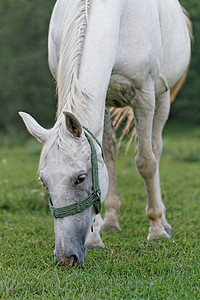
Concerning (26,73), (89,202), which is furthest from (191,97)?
(89,202)

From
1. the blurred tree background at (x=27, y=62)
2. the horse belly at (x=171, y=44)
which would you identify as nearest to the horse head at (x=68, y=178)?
the horse belly at (x=171, y=44)

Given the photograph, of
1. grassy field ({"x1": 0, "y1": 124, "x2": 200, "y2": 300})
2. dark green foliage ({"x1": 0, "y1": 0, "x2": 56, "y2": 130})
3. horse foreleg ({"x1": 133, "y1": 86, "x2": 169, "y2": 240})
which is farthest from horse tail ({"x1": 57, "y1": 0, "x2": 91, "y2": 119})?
dark green foliage ({"x1": 0, "y1": 0, "x2": 56, "y2": 130})

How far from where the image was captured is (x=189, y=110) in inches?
958

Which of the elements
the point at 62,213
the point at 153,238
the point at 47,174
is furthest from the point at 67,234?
the point at 153,238

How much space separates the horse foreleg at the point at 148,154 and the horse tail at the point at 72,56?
0.82 m

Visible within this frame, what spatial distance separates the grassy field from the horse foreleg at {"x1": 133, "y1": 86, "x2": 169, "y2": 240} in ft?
0.54

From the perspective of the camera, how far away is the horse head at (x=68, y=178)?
8.27ft

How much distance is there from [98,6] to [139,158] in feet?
4.50

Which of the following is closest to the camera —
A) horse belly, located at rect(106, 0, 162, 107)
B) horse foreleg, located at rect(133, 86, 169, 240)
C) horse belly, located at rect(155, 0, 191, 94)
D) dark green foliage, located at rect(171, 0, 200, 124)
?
horse belly, located at rect(106, 0, 162, 107)

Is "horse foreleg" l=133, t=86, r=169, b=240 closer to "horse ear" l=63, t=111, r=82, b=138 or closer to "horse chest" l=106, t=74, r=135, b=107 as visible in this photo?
"horse chest" l=106, t=74, r=135, b=107

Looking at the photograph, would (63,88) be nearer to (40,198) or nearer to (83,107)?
(83,107)

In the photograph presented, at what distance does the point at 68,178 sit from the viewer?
253 cm

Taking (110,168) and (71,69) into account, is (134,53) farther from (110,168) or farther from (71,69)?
(110,168)

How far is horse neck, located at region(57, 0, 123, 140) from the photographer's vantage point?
271 centimetres
